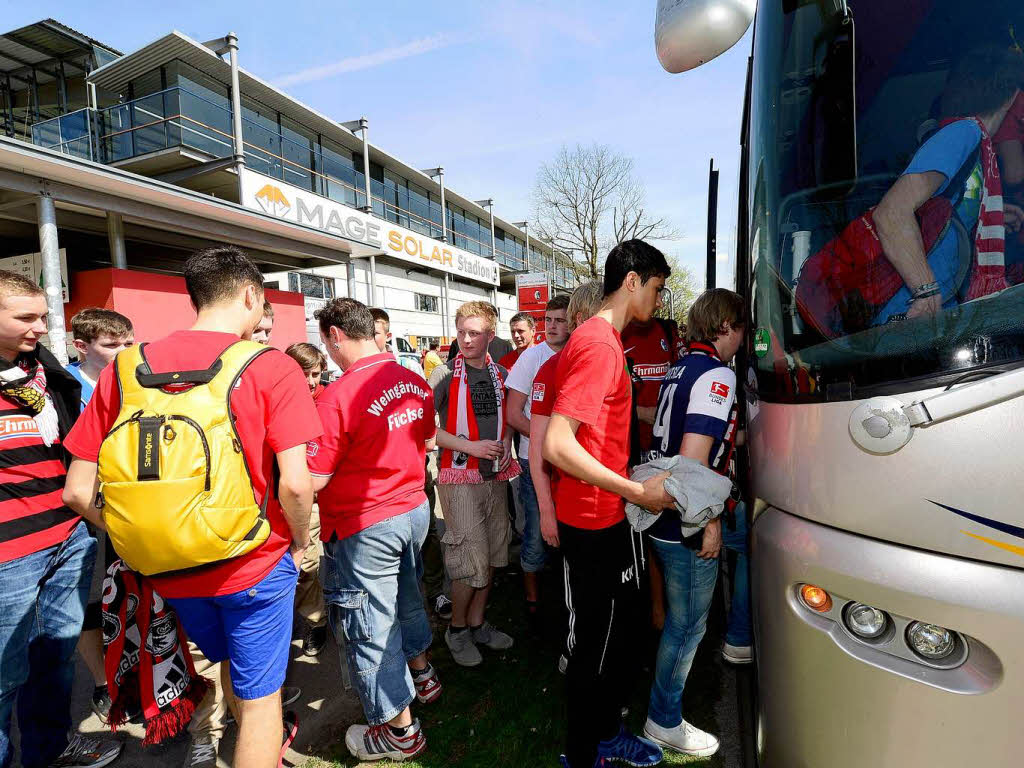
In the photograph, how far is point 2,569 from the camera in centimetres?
204

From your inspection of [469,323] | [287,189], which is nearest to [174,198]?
[287,189]

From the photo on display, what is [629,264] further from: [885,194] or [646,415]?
[646,415]

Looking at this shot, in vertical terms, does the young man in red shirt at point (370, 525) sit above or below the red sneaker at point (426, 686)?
above

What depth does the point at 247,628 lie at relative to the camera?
1879 millimetres

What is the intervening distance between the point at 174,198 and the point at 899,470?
39.4 feet

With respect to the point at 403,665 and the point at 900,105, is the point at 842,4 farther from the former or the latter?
the point at 403,665

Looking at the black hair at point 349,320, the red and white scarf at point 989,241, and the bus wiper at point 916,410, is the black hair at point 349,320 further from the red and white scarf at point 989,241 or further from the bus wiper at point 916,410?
the red and white scarf at point 989,241

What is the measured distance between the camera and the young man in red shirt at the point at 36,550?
2.08m

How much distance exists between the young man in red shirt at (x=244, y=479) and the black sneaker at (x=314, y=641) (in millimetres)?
1449

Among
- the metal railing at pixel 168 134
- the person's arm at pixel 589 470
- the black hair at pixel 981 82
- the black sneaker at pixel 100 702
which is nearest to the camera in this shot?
the black hair at pixel 981 82

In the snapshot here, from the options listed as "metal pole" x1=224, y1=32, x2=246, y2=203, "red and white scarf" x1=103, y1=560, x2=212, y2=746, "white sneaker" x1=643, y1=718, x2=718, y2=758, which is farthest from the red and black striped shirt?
"metal pole" x1=224, y1=32, x2=246, y2=203

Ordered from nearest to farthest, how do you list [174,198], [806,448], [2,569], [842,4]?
[806,448] < [842,4] < [2,569] < [174,198]

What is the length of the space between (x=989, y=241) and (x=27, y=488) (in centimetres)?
329

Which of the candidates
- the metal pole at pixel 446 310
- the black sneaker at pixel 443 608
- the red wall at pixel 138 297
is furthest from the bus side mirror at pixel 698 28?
the metal pole at pixel 446 310
